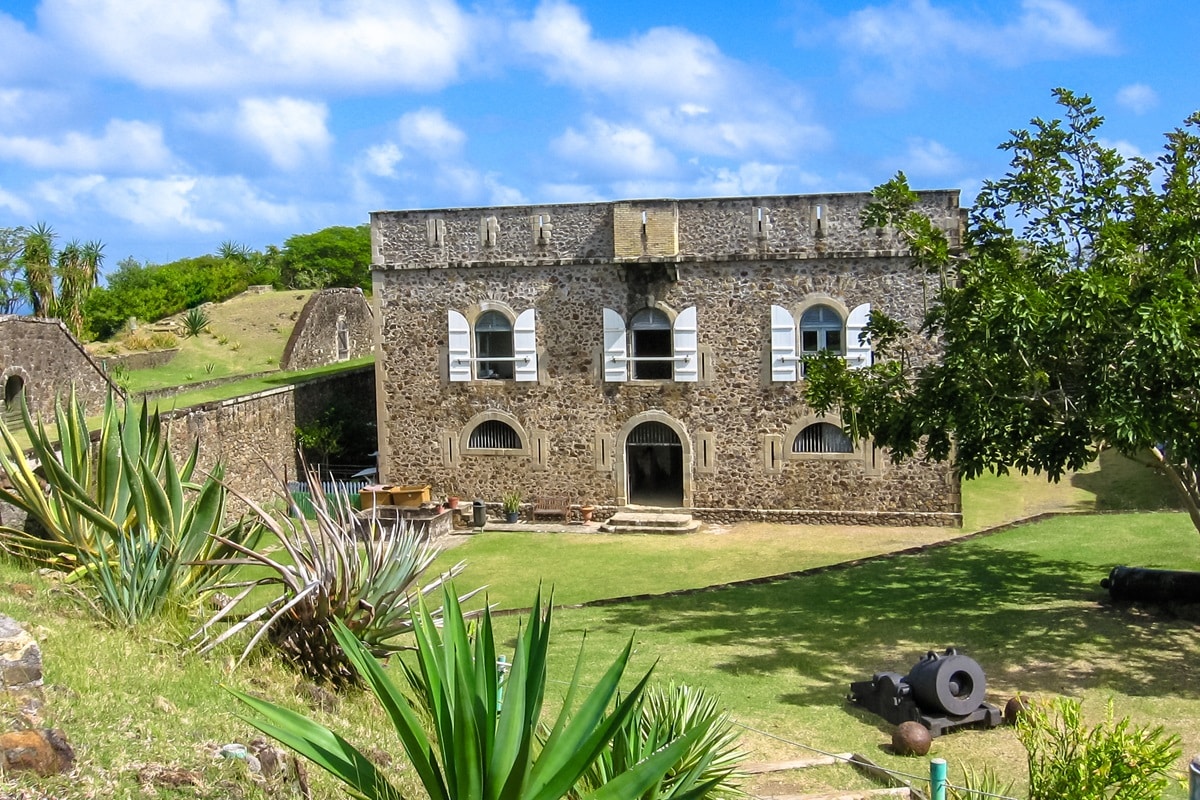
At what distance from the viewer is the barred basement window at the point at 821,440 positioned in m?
19.8

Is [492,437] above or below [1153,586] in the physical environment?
above

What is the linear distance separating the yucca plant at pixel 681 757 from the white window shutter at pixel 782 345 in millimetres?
13085

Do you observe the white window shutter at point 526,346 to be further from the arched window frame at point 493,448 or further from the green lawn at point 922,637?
the green lawn at point 922,637

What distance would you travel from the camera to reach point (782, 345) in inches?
772

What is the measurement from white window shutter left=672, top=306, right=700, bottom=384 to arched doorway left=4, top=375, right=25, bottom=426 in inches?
433

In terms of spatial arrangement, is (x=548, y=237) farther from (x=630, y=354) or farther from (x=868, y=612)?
(x=868, y=612)

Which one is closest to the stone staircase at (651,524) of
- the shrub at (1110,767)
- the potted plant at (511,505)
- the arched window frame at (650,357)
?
the potted plant at (511,505)

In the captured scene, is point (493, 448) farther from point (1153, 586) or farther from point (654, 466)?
point (1153, 586)

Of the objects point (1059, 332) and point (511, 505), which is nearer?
point (1059, 332)

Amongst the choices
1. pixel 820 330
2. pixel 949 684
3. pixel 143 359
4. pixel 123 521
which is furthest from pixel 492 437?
pixel 949 684

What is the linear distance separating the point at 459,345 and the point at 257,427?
13.3ft

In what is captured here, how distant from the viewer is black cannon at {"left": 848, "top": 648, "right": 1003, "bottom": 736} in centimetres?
861

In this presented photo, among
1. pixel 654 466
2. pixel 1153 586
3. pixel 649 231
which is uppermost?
pixel 649 231

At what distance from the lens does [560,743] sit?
14.5ft
